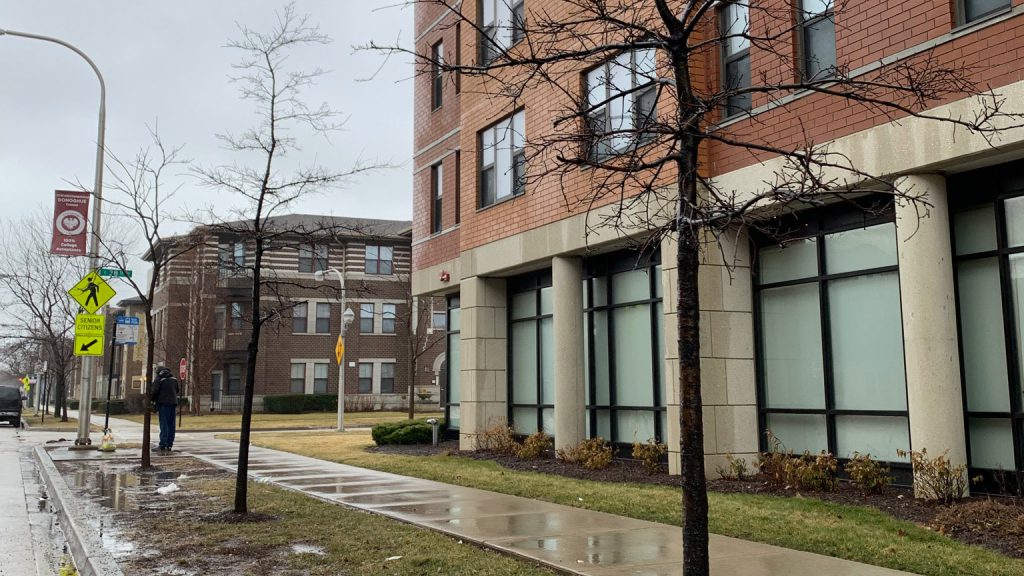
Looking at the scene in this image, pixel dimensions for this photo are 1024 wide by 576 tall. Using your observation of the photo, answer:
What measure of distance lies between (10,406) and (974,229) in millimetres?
38910

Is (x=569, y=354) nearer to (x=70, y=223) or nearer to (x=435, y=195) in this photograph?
(x=435, y=195)

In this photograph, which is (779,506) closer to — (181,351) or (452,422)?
(452,422)

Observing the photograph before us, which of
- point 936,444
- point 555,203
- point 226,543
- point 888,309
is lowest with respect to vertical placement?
point 226,543

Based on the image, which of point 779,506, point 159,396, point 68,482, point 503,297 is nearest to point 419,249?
point 503,297

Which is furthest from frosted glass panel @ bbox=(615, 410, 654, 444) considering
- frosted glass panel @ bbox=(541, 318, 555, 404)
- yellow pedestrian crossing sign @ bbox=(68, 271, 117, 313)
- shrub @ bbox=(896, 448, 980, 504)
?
yellow pedestrian crossing sign @ bbox=(68, 271, 117, 313)

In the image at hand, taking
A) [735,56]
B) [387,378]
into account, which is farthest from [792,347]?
[387,378]

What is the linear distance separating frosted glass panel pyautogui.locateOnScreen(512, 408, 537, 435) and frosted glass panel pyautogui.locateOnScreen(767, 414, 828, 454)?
6.90 m

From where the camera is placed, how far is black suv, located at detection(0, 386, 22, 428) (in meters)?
37.4

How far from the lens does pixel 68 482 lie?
1403cm

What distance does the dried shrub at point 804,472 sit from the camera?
11.1 meters

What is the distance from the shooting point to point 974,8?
1014 centimetres

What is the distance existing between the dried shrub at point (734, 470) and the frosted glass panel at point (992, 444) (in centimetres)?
314

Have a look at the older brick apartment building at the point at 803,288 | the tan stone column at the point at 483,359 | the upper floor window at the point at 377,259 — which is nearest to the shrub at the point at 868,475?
the older brick apartment building at the point at 803,288

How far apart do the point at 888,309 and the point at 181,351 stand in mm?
47535
